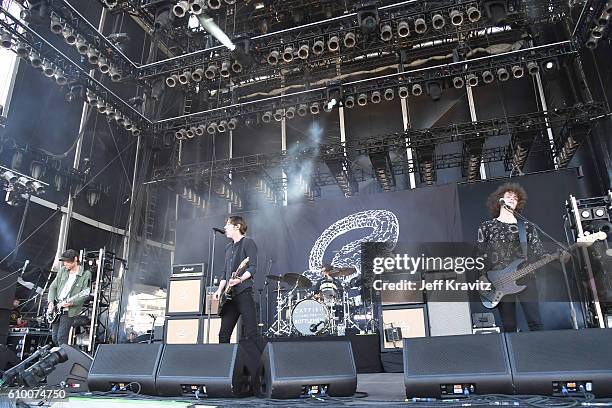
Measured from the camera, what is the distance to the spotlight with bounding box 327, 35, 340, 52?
6.67 m

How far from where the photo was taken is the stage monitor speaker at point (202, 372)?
2.62 metres

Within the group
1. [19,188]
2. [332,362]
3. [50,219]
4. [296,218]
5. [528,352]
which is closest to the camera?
[528,352]

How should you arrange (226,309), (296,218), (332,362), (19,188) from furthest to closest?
(296,218)
(19,188)
(226,309)
(332,362)

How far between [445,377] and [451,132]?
663cm

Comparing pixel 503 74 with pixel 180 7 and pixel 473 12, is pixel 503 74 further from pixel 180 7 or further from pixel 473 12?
pixel 180 7

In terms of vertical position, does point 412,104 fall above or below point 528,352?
above

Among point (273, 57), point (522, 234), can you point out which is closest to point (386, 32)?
point (273, 57)

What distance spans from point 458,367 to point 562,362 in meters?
0.52

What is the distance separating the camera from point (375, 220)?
8430 millimetres

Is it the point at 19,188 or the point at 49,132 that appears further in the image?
the point at 49,132

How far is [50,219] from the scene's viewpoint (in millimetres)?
8172

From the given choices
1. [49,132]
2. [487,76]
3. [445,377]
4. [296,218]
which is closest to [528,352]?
[445,377]

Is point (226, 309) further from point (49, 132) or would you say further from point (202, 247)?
point (49, 132)

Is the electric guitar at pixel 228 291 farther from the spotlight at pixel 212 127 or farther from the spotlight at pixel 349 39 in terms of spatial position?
the spotlight at pixel 212 127
